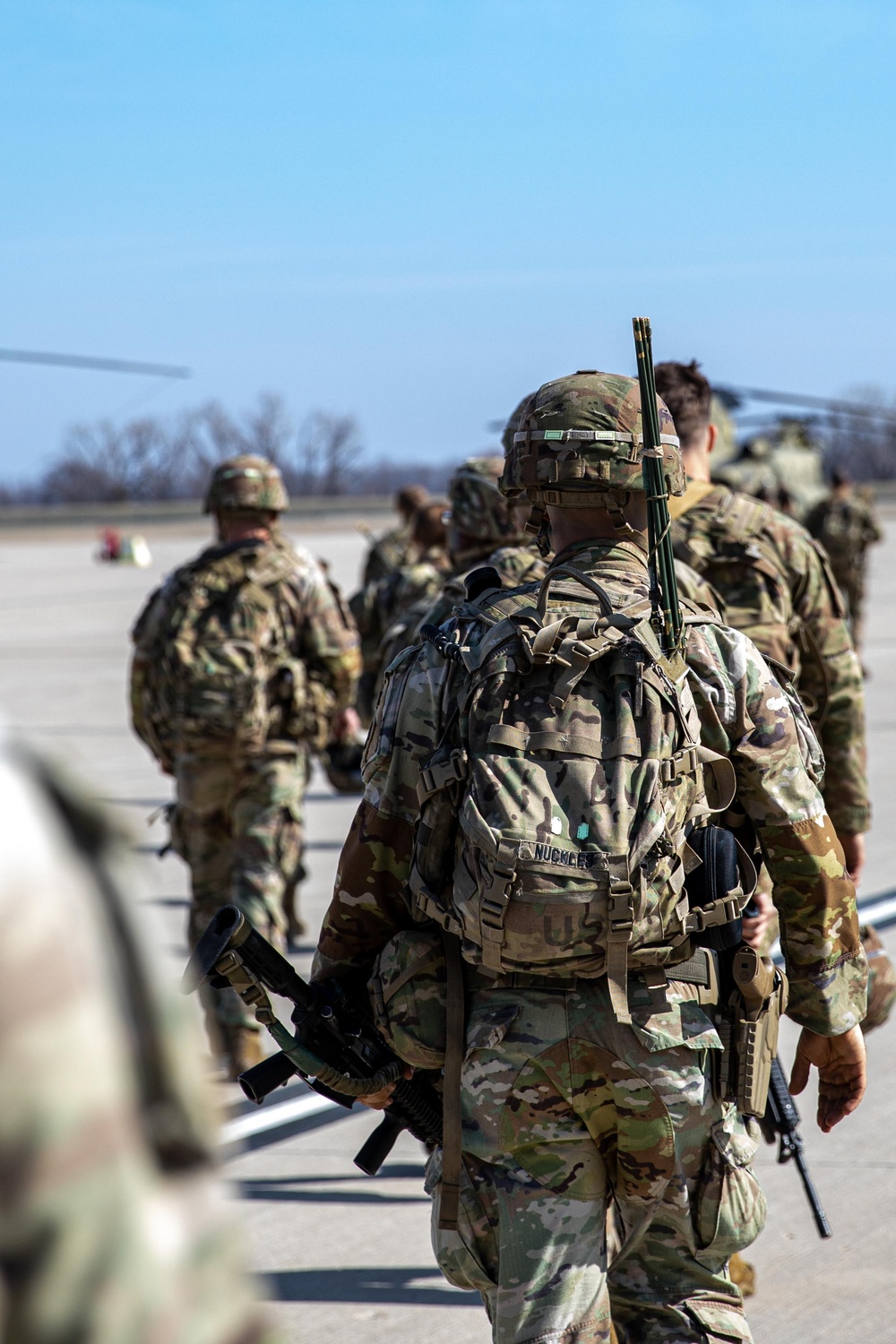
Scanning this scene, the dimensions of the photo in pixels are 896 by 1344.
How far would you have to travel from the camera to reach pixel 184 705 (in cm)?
548

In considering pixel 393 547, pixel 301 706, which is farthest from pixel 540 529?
pixel 393 547

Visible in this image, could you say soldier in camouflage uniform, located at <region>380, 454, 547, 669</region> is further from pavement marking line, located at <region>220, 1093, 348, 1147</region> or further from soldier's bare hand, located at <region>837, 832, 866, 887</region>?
pavement marking line, located at <region>220, 1093, 348, 1147</region>

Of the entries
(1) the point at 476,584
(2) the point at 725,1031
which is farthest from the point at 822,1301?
(1) the point at 476,584

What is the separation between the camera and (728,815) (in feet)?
8.90

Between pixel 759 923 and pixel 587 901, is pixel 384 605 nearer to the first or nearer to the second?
pixel 759 923

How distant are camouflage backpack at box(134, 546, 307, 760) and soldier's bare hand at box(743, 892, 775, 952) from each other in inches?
94.6

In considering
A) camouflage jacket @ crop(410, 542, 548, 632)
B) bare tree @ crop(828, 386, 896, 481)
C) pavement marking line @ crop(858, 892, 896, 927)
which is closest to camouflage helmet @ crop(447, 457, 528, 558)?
camouflage jacket @ crop(410, 542, 548, 632)

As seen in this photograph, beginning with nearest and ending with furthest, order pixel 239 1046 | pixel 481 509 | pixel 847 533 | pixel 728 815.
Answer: pixel 728 815 → pixel 481 509 → pixel 239 1046 → pixel 847 533

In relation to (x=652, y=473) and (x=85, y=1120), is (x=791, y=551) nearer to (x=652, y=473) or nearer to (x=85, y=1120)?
(x=652, y=473)

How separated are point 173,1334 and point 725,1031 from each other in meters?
1.87

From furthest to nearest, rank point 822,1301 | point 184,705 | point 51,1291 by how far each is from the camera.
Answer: point 184,705, point 822,1301, point 51,1291

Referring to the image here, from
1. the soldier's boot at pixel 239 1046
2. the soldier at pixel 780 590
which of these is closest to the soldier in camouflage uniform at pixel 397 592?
the soldier's boot at pixel 239 1046

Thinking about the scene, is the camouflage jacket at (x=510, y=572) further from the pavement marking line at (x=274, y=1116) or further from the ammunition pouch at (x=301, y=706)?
the pavement marking line at (x=274, y=1116)

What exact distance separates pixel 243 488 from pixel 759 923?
9.87 ft
